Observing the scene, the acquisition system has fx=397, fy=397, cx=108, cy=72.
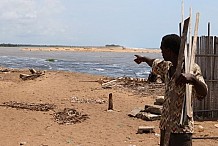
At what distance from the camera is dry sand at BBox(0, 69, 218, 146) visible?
26.4 feet

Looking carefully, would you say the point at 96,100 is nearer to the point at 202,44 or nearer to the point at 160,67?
the point at 202,44

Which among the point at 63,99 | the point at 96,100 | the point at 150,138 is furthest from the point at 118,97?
the point at 150,138

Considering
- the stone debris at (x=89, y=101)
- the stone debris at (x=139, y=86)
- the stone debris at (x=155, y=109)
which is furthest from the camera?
the stone debris at (x=139, y=86)

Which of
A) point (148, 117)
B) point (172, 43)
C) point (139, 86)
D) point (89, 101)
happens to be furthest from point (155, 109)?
point (172, 43)

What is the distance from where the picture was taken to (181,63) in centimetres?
322

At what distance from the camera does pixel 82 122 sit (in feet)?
32.5

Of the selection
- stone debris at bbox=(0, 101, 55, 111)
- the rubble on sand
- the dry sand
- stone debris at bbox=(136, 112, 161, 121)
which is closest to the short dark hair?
the dry sand

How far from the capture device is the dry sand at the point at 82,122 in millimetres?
8039

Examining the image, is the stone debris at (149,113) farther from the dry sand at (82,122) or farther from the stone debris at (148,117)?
the dry sand at (82,122)

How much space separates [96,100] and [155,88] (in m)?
3.02

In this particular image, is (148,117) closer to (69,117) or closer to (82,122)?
(82,122)

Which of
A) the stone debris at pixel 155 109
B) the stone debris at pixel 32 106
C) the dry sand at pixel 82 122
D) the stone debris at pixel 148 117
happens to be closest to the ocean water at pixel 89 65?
the dry sand at pixel 82 122

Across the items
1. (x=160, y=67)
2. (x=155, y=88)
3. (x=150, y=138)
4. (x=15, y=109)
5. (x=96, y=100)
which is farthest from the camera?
(x=155, y=88)

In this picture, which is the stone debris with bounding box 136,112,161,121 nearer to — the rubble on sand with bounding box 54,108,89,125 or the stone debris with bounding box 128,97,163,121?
the stone debris with bounding box 128,97,163,121
